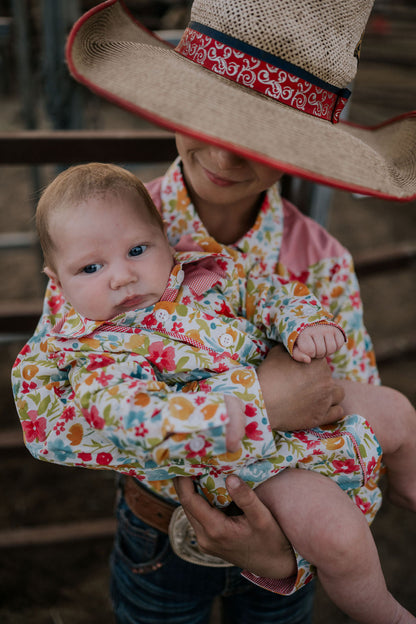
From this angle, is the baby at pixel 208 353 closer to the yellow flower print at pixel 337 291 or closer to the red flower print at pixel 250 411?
the red flower print at pixel 250 411

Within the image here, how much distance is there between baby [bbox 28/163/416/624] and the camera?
3.35ft

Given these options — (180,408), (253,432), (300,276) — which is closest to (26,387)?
(180,408)

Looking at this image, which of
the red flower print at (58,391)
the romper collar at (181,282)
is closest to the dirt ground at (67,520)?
the romper collar at (181,282)

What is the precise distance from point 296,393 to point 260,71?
627 millimetres

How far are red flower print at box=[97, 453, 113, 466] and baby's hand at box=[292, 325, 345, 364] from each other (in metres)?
0.43

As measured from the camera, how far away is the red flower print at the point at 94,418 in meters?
0.94

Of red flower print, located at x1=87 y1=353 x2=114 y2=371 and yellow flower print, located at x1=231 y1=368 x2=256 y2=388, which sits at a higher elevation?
red flower print, located at x1=87 y1=353 x2=114 y2=371

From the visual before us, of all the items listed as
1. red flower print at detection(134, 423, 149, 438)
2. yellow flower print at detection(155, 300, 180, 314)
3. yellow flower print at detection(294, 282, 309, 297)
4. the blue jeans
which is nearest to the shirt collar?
yellow flower print at detection(294, 282, 309, 297)

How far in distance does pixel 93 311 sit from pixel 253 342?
1.19 feet

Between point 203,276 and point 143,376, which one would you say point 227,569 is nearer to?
point 143,376

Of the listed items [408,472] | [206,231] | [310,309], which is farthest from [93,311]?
[408,472]

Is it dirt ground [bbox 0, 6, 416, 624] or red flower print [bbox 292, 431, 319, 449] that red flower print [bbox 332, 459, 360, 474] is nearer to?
red flower print [bbox 292, 431, 319, 449]

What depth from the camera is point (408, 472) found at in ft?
4.23

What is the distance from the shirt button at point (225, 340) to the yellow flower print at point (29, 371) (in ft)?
1.27
